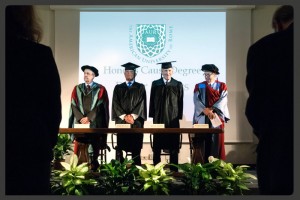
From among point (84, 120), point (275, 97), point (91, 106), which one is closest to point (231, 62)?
point (91, 106)

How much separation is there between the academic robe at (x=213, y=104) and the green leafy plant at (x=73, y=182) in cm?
274

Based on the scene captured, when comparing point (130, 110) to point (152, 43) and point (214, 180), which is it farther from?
point (214, 180)

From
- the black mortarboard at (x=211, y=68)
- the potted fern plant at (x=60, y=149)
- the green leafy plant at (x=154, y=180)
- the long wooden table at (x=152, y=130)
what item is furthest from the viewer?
the black mortarboard at (x=211, y=68)

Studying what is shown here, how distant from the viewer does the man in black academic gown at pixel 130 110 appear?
5.17 m

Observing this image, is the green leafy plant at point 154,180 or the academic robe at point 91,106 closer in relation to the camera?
the green leafy plant at point 154,180

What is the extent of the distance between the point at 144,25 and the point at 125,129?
254cm

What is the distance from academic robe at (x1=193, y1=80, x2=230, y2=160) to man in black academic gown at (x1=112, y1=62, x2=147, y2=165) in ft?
2.84

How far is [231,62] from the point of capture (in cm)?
648

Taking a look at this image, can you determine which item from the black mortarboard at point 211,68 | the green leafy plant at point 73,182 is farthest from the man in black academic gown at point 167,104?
the green leafy plant at point 73,182

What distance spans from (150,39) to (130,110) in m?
1.63

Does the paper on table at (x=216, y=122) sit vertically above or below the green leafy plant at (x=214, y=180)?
above

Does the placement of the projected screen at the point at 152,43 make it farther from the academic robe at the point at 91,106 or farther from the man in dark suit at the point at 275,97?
the man in dark suit at the point at 275,97

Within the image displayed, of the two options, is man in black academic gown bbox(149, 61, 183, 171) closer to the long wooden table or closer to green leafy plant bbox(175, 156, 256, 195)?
the long wooden table

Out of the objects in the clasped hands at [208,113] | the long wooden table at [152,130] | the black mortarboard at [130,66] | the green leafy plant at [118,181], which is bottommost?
the green leafy plant at [118,181]
